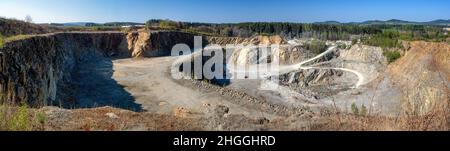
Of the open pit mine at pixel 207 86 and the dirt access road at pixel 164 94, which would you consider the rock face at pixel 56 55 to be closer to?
the open pit mine at pixel 207 86

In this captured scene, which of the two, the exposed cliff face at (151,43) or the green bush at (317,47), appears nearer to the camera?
the green bush at (317,47)

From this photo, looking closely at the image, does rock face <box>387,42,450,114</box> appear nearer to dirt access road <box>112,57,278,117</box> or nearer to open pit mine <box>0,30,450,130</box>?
open pit mine <box>0,30,450,130</box>

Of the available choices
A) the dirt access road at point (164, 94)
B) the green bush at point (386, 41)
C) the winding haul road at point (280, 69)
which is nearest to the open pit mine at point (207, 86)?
the dirt access road at point (164, 94)

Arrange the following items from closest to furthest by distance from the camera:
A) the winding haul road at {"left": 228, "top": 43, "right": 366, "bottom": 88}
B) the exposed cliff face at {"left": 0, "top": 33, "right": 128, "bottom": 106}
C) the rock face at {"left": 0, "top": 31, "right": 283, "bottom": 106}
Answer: the exposed cliff face at {"left": 0, "top": 33, "right": 128, "bottom": 106} < the rock face at {"left": 0, "top": 31, "right": 283, "bottom": 106} < the winding haul road at {"left": 228, "top": 43, "right": 366, "bottom": 88}

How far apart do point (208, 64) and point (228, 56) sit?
9.82m

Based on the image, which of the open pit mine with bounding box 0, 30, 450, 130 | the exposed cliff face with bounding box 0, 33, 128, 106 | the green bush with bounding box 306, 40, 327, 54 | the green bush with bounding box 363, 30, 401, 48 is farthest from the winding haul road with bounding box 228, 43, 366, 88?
the exposed cliff face with bounding box 0, 33, 128, 106

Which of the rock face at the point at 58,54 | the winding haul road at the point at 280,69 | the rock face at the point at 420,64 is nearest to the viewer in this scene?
the rock face at the point at 58,54

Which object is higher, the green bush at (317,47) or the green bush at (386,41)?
the green bush at (386,41)

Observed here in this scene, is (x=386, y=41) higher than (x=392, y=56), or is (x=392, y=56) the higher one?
(x=386, y=41)

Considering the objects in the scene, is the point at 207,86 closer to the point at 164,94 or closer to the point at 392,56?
the point at 164,94

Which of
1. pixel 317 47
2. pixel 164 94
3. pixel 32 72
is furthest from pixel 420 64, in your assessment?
pixel 32 72

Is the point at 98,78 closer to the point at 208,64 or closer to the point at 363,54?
the point at 208,64
